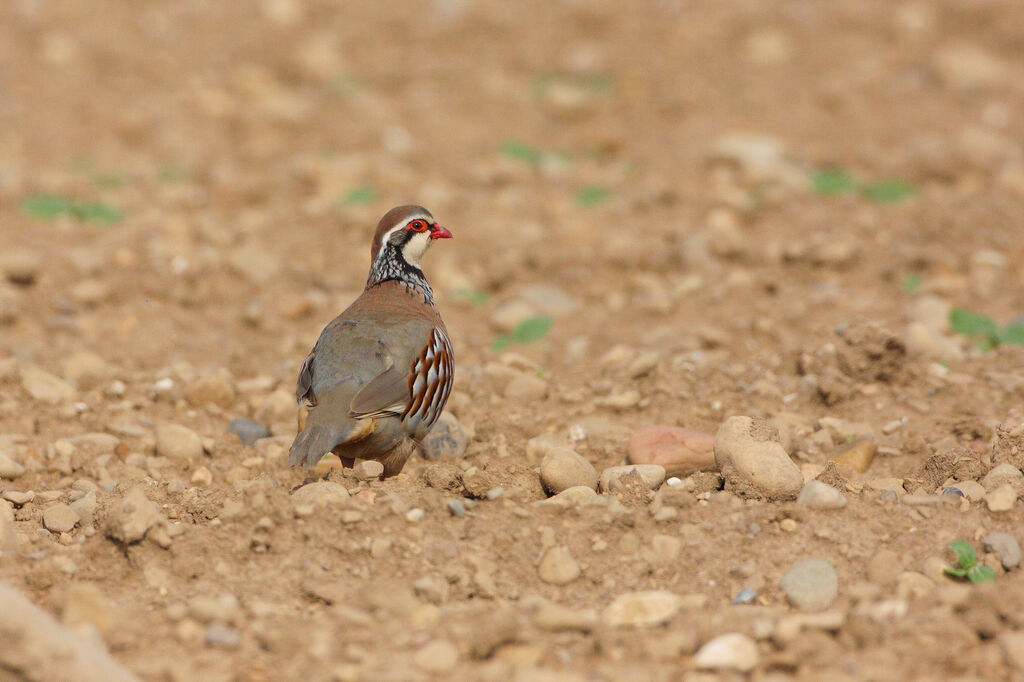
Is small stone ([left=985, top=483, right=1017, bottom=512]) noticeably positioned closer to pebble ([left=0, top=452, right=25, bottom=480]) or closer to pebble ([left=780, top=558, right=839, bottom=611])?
pebble ([left=780, top=558, right=839, bottom=611])

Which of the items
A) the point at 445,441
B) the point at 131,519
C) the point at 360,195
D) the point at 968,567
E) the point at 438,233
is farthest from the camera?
the point at 360,195

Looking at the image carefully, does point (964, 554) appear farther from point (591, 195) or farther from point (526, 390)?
point (591, 195)

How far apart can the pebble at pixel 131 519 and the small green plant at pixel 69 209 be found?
459cm

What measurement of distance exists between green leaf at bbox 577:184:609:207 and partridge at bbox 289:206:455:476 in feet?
11.5

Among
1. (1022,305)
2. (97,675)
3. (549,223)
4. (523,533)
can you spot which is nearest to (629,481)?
(523,533)

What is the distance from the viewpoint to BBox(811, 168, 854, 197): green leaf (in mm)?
8562

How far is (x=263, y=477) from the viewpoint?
181 inches

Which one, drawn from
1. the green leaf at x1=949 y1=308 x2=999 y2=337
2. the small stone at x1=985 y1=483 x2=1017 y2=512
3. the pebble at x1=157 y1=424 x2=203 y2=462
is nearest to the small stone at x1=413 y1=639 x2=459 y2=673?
the small stone at x1=985 y1=483 x2=1017 y2=512

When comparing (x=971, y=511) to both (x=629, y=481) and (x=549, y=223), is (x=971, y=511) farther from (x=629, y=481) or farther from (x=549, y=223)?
(x=549, y=223)

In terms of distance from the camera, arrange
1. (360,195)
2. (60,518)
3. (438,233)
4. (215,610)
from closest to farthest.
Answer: (215,610) < (60,518) < (438,233) < (360,195)

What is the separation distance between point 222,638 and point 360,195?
17.7ft

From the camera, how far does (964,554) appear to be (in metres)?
3.74

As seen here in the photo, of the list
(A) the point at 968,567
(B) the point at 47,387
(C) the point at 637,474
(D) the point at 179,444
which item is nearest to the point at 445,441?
(C) the point at 637,474

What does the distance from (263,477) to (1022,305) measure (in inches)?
170
